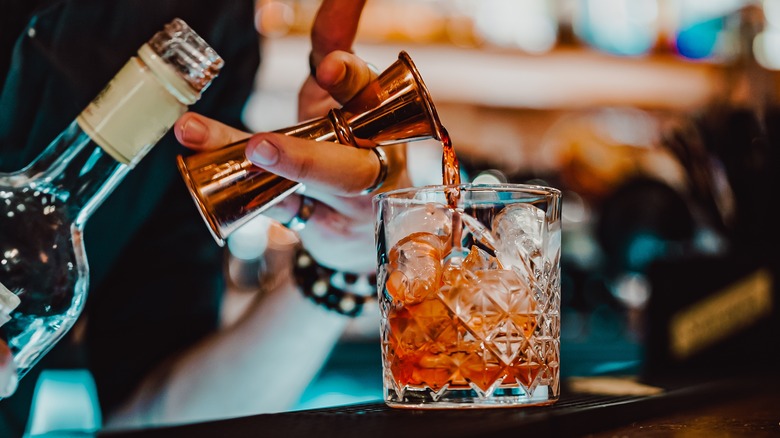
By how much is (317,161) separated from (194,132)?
10 centimetres

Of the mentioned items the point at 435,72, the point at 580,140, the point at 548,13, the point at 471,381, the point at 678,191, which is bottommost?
the point at 471,381

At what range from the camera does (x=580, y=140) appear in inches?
104

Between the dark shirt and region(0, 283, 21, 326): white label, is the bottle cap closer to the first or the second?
region(0, 283, 21, 326): white label

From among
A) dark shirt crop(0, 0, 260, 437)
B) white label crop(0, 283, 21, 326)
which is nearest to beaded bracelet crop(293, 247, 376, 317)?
dark shirt crop(0, 0, 260, 437)

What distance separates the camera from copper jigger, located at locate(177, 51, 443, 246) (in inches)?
22.9

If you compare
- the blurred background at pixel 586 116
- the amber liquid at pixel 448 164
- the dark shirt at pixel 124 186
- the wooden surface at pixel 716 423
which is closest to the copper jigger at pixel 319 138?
the amber liquid at pixel 448 164

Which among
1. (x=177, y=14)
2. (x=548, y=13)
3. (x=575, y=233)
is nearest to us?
(x=177, y=14)

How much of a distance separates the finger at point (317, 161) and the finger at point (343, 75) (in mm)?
51

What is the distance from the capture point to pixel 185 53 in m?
0.54

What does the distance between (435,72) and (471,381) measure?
2.18m

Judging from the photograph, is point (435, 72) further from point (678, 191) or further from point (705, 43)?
point (705, 43)

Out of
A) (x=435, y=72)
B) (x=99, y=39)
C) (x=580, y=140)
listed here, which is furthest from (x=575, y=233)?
Answer: (x=99, y=39)

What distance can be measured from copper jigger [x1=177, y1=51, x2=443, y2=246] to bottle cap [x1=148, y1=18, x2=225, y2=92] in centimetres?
7

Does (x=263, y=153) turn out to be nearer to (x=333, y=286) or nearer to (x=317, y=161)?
(x=317, y=161)
